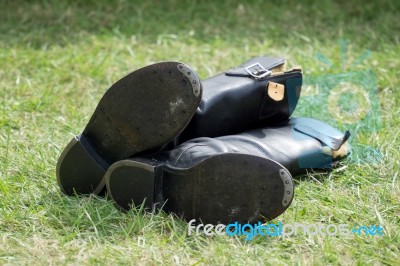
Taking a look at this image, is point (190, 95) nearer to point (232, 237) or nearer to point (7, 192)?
point (232, 237)

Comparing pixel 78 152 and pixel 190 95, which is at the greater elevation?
pixel 190 95

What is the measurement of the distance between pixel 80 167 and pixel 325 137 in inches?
26.6

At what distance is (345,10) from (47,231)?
2437 mm

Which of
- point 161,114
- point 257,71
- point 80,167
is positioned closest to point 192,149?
point 161,114

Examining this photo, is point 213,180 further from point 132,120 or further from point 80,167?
point 80,167

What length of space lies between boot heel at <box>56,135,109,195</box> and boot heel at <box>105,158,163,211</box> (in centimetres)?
7

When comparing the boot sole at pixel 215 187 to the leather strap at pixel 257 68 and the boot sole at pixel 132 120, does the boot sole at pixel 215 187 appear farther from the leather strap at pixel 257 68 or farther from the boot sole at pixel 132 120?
the leather strap at pixel 257 68

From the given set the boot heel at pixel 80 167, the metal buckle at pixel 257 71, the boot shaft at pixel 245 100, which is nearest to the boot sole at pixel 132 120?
the boot heel at pixel 80 167

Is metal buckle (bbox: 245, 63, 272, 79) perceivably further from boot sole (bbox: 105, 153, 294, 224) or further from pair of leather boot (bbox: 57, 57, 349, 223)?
boot sole (bbox: 105, 153, 294, 224)

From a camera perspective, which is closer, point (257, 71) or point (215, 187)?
point (215, 187)

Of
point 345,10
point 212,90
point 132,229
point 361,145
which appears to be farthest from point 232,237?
point 345,10

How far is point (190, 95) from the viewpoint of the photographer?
5.78ft

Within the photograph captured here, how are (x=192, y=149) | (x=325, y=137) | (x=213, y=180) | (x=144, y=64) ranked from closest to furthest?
(x=213, y=180) < (x=192, y=149) < (x=325, y=137) < (x=144, y=64)

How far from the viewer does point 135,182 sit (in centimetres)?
179
